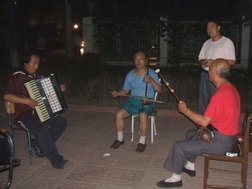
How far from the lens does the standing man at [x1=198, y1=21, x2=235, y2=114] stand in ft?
19.5

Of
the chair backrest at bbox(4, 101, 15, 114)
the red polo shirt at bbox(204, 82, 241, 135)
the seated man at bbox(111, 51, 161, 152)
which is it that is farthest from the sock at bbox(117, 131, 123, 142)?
the red polo shirt at bbox(204, 82, 241, 135)

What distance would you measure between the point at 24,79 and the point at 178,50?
8.41 m

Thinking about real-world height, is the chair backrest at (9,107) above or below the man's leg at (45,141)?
above

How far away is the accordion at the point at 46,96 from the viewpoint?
5.06 m

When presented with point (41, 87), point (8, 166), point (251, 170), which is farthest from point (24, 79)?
point (251, 170)

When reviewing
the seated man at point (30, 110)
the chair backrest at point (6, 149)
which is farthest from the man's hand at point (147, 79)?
the chair backrest at point (6, 149)

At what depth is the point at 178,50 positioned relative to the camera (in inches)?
511

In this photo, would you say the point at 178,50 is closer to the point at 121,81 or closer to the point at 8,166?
the point at 121,81

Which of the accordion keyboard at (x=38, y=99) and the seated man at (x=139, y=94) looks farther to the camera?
the seated man at (x=139, y=94)

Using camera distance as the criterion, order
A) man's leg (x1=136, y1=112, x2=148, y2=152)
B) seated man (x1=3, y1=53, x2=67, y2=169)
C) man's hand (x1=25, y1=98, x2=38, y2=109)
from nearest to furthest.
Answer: man's hand (x1=25, y1=98, x2=38, y2=109), seated man (x1=3, y1=53, x2=67, y2=169), man's leg (x1=136, y1=112, x2=148, y2=152)

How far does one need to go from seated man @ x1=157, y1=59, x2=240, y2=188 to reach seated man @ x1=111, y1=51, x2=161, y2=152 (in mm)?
1362

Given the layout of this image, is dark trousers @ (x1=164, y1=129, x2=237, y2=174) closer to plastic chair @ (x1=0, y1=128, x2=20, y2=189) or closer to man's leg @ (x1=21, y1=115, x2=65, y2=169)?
man's leg @ (x1=21, y1=115, x2=65, y2=169)

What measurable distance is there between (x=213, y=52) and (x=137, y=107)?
1412 millimetres

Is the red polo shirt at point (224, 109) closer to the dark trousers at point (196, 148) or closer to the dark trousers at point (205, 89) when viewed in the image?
the dark trousers at point (196, 148)
